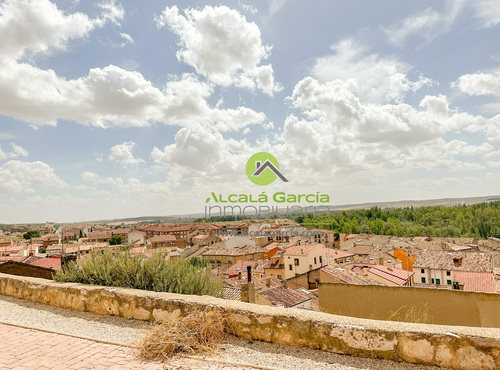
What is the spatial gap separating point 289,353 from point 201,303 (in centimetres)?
128

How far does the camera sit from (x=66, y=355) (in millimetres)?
3443

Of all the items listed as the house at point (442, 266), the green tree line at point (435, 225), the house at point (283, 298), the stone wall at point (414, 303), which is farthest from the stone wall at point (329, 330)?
the green tree line at point (435, 225)

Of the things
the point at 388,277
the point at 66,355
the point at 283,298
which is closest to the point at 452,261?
the point at 388,277

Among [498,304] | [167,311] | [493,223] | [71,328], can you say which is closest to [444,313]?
[498,304]

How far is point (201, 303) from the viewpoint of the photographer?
Result: 13.1ft

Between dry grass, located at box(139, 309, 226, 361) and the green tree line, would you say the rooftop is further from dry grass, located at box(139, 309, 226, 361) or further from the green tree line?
the green tree line

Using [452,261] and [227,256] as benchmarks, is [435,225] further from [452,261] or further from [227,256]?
Answer: [227,256]

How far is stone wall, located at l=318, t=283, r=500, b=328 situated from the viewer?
5.71 meters

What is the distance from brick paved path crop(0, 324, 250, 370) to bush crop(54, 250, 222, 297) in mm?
1465

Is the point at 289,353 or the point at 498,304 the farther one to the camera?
the point at 498,304

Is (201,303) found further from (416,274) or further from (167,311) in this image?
(416,274)

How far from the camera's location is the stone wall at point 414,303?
5.71 meters

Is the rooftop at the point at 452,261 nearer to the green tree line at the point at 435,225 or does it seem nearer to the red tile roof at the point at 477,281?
the red tile roof at the point at 477,281

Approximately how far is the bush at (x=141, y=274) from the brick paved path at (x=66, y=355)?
1.46 m
